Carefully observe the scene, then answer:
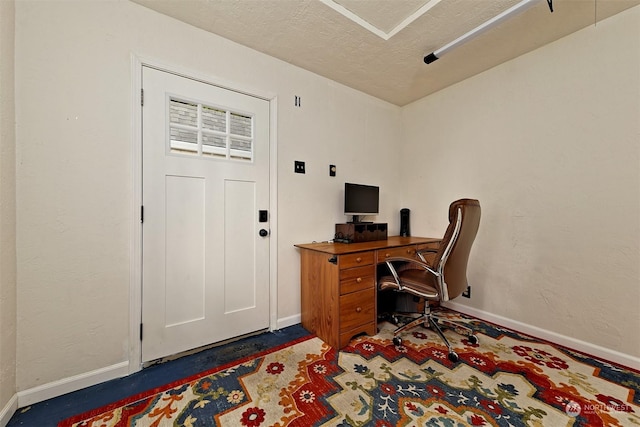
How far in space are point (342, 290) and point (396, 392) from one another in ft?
2.40

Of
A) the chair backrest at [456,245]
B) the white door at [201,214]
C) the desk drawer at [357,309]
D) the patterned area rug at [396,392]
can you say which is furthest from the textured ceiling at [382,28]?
the patterned area rug at [396,392]

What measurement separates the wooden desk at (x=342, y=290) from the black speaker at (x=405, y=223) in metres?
Result: 0.93

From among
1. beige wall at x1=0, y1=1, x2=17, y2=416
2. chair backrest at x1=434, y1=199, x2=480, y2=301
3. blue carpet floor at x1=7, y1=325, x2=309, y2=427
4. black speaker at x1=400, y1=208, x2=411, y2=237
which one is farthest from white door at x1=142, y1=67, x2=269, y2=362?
black speaker at x1=400, y1=208, x2=411, y2=237

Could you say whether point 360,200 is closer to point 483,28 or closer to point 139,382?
point 483,28

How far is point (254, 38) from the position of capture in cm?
210

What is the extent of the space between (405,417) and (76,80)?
2776 mm

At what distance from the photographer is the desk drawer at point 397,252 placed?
87.3 inches

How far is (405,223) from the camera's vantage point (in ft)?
10.7

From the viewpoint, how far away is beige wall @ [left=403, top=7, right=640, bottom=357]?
5.98 feet

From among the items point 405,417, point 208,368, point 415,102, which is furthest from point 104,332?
point 415,102

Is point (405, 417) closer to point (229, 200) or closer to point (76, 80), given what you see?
point (229, 200)

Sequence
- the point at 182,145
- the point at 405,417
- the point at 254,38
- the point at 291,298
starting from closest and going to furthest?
the point at 405,417 < the point at 182,145 < the point at 254,38 < the point at 291,298

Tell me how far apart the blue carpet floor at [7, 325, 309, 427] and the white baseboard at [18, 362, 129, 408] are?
0.09 feet

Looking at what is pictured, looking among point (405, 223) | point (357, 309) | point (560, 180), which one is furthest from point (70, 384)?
point (560, 180)
